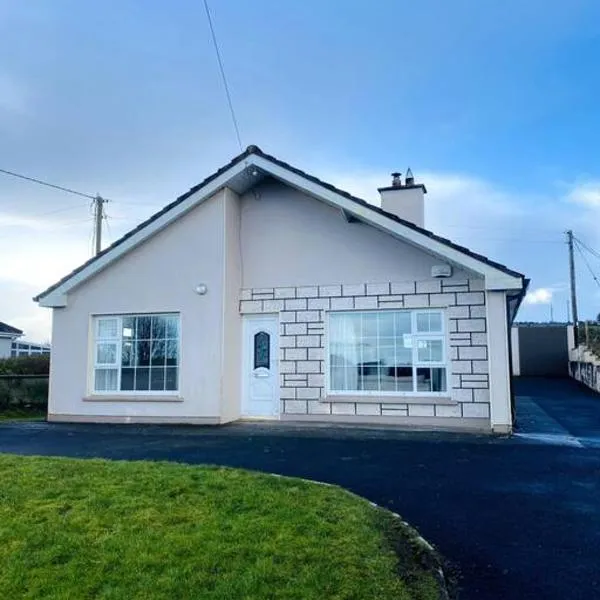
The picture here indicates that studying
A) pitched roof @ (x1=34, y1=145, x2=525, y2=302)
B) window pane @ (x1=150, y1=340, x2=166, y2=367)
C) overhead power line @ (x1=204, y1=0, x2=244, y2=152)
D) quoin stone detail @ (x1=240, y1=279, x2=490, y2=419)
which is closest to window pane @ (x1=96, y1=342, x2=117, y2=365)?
window pane @ (x1=150, y1=340, x2=166, y2=367)

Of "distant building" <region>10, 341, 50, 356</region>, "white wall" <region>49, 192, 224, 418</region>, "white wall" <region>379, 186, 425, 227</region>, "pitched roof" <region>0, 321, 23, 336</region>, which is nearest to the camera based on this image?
"white wall" <region>49, 192, 224, 418</region>

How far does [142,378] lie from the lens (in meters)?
13.5

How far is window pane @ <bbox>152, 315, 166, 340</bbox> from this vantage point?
1343cm

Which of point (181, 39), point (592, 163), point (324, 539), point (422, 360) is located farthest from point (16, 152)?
point (592, 163)

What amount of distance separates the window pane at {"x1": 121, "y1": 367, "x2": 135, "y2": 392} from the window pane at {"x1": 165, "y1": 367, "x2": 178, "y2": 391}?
0.95 metres

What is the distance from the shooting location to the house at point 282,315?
1158cm

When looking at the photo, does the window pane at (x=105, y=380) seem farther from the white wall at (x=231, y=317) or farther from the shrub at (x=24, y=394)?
the shrub at (x=24, y=394)

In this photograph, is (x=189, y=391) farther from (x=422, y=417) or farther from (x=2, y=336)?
(x=2, y=336)

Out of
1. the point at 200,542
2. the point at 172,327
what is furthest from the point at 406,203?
the point at 200,542

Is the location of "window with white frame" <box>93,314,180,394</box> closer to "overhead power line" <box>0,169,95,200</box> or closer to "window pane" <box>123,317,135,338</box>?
"window pane" <box>123,317,135,338</box>

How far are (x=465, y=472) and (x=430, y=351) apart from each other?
14.8 ft

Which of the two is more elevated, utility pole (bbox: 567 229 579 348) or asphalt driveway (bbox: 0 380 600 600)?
utility pole (bbox: 567 229 579 348)

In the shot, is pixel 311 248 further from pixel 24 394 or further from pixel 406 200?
pixel 24 394

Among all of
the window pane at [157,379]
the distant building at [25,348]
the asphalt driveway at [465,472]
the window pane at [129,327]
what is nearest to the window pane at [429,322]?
the asphalt driveway at [465,472]
